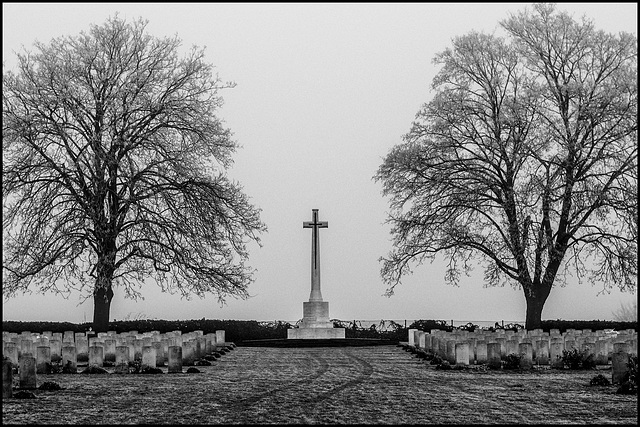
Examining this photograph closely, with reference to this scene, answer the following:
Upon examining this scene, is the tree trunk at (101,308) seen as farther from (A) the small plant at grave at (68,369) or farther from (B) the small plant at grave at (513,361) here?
(B) the small plant at grave at (513,361)

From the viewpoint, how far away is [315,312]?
38.8 metres

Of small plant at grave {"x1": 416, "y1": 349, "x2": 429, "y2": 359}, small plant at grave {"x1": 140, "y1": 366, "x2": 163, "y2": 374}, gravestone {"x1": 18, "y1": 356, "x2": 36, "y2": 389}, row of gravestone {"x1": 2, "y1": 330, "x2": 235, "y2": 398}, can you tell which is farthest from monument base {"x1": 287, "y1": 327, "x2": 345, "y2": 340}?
gravestone {"x1": 18, "y1": 356, "x2": 36, "y2": 389}

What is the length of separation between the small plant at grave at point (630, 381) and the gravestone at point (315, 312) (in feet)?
76.8

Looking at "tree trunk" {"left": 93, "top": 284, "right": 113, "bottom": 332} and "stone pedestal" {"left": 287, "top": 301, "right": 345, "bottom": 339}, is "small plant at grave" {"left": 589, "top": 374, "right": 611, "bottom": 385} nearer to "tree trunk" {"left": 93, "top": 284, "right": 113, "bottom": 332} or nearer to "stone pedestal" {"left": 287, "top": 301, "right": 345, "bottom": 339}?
"tree trunk" {"left": 93, "top": 284, "right": 113, "bottom": 332}

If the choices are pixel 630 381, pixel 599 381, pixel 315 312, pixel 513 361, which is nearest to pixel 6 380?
pixel 630 381

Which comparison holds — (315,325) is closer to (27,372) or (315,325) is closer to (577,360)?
(577,360)

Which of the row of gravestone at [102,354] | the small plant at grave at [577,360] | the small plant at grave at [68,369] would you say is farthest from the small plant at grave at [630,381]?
the small plant at grave at [68,369]

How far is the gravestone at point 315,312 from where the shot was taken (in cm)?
3844

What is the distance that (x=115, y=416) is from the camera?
37.2ft

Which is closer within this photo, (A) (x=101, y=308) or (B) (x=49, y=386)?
(B) (x=49, y=386)

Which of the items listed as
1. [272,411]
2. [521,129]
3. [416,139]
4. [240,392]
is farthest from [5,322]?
[272,411]

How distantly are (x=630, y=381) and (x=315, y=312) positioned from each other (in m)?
24.7

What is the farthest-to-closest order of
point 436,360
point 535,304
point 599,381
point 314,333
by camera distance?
point 314,333
point 535,304
point 436,360
point 599,381

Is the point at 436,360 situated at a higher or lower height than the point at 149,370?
higher
